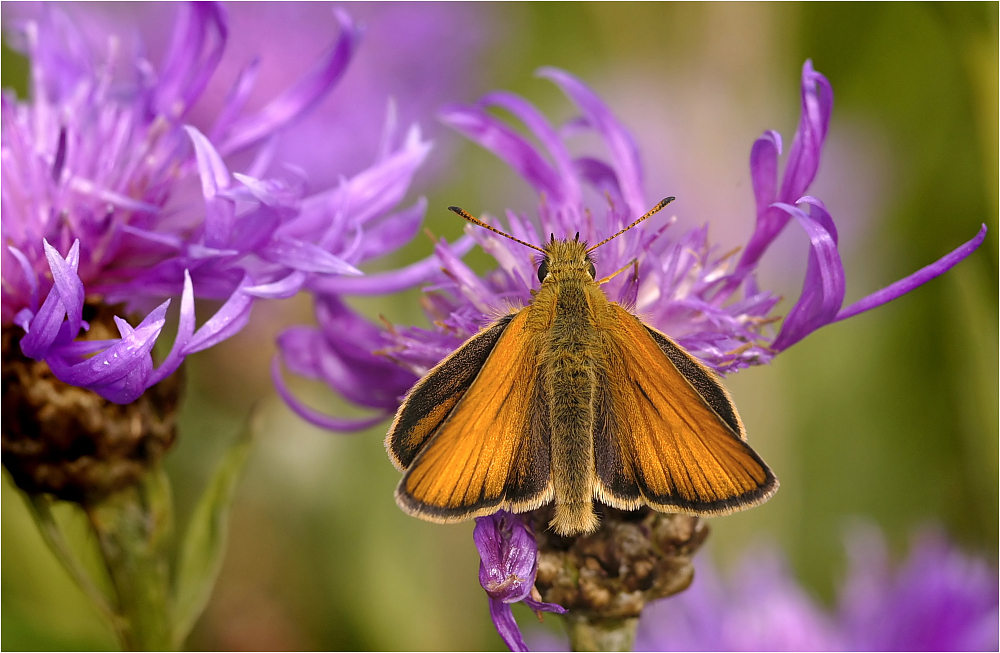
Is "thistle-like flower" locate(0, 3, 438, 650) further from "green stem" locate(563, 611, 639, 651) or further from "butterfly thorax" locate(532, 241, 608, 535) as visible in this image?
"green stem" locate(563, 611, 639, 651)

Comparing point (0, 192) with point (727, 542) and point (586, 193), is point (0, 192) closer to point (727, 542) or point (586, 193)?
point (727, 542)

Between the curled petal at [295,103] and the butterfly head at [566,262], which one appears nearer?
the butterfly head at [566,262]

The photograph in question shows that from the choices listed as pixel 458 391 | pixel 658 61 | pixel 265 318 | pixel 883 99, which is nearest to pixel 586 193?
pixel 658 61

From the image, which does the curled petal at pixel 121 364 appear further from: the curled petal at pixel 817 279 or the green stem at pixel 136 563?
the curled petal at pixel 817 279

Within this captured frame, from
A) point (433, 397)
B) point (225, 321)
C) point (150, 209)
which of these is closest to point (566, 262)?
point (433, 397)

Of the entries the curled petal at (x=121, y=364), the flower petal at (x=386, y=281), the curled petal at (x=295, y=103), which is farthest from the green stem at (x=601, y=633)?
the curled petal at (x=295, y=103)

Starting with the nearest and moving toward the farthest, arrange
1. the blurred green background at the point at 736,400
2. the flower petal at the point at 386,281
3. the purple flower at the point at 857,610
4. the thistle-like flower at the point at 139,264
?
the thistle-like flower at the point at 139,264, the flower petal at the point at 386,281, the purple flower at the point at 857,610, the blurred green background at the point at 736,400
